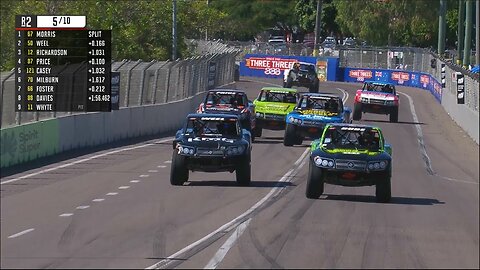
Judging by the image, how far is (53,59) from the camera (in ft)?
87.0

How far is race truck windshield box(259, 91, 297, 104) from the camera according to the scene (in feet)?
126

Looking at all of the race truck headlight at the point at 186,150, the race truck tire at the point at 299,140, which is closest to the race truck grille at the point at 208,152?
the race truck headlight at the point at 186,150

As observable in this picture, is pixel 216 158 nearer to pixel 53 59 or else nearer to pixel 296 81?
pixel 53 59

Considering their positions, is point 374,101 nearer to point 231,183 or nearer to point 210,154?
point 231,183

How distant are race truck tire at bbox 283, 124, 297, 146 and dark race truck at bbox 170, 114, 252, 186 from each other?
1022cm

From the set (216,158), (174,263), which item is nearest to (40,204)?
(216,158)

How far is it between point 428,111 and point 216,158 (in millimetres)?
35371

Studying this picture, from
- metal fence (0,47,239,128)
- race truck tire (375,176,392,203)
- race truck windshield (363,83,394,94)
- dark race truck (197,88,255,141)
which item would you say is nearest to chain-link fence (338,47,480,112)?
metal fence (0,47,239,128)

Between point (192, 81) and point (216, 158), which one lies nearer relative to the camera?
point (216, 158)

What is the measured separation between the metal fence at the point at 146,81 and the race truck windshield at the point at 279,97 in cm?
432

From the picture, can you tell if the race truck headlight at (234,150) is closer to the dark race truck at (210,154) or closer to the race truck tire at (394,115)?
the dark race truck at (210,154)

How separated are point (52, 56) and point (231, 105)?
411 inches

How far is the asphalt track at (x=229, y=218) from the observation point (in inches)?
581

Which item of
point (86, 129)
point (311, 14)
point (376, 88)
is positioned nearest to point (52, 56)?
point (86, 129)
